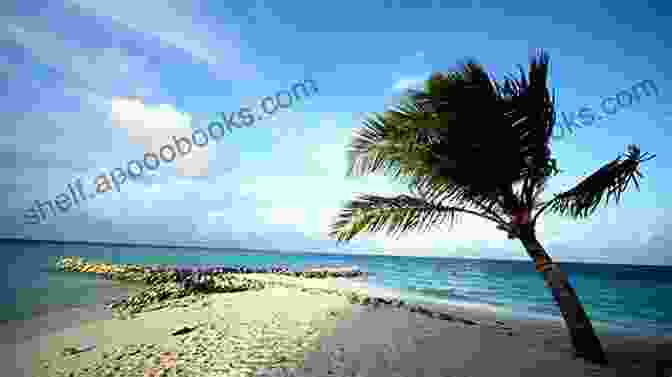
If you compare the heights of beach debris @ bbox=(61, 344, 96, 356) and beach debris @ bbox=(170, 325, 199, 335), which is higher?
beach debris @ bbox=(170, 325, 199, 335)

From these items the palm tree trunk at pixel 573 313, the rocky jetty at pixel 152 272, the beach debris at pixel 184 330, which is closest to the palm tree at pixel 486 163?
the palm tree trunk at pixel 573 313

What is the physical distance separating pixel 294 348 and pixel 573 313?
486 centimetres

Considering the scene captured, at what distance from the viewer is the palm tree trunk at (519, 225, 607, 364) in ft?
16.5

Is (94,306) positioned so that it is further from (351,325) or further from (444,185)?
(444,185)

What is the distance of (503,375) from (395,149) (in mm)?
4109

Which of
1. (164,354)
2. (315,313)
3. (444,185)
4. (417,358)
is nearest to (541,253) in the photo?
(444,185)

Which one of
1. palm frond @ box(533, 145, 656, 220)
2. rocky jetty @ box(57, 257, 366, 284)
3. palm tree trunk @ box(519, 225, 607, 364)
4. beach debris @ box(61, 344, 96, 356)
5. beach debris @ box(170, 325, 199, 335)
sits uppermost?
palm frond @ box(533, 145, 656, 220)

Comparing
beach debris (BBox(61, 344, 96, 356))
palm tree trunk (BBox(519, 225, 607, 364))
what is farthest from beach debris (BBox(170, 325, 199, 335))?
palm tree trunk (BBox(519, 225, 607, 364))

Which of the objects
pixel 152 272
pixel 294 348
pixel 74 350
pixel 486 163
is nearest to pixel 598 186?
pixel 486 163

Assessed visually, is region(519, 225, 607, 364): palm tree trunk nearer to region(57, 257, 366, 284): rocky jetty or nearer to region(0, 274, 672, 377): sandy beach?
region(0, 274, 672, 377): sandy beach

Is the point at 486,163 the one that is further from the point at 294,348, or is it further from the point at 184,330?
the point at 184,330

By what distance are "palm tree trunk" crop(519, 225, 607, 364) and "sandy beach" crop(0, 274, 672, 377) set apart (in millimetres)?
255

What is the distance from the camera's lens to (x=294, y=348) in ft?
14.9

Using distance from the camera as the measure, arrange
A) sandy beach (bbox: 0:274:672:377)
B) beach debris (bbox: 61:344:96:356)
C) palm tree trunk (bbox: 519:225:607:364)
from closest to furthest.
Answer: sandy beach (bbox: 0:274:672:377), palm tree trunk (bbox: 519:225:607:364), beach debris (bbox: 61:344:96:356)
